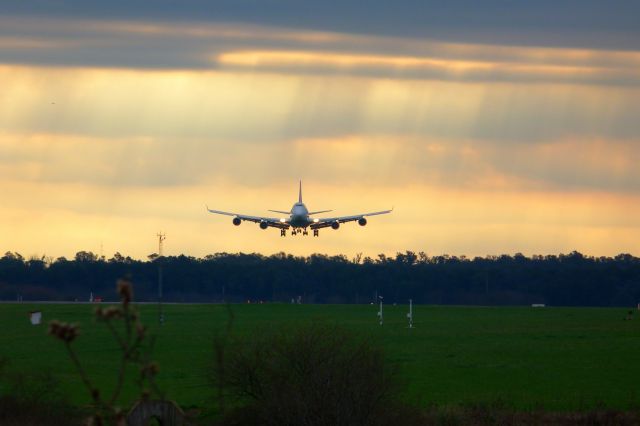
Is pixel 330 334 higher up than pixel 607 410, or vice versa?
pixel 330 334

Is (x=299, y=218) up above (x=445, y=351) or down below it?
above

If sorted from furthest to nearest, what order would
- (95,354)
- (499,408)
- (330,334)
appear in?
(95,354), (499,408), (330,334)

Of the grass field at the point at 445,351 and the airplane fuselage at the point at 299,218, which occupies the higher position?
the airplane fuselage at the point at 299,218

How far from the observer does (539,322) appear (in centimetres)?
A: 16150

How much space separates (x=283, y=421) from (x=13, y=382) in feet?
55.9

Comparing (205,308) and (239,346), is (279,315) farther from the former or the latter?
(239,346)

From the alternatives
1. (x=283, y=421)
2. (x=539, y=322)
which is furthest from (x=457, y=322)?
(x=283, y=421)

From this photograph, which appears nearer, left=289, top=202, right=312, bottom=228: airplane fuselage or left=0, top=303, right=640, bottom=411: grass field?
left=0, top=303, right=640, bottom=411: grass field

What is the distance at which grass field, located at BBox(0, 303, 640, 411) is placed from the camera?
82000 mm

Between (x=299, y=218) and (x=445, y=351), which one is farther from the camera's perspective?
(x=299, y=218)

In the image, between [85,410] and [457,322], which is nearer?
[85,410]

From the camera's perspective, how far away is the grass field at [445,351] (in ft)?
269

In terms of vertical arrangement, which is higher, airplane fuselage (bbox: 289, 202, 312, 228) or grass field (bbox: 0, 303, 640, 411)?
airplane fuselage (bbox: 289, 202, 312, 228)

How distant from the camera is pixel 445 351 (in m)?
114
